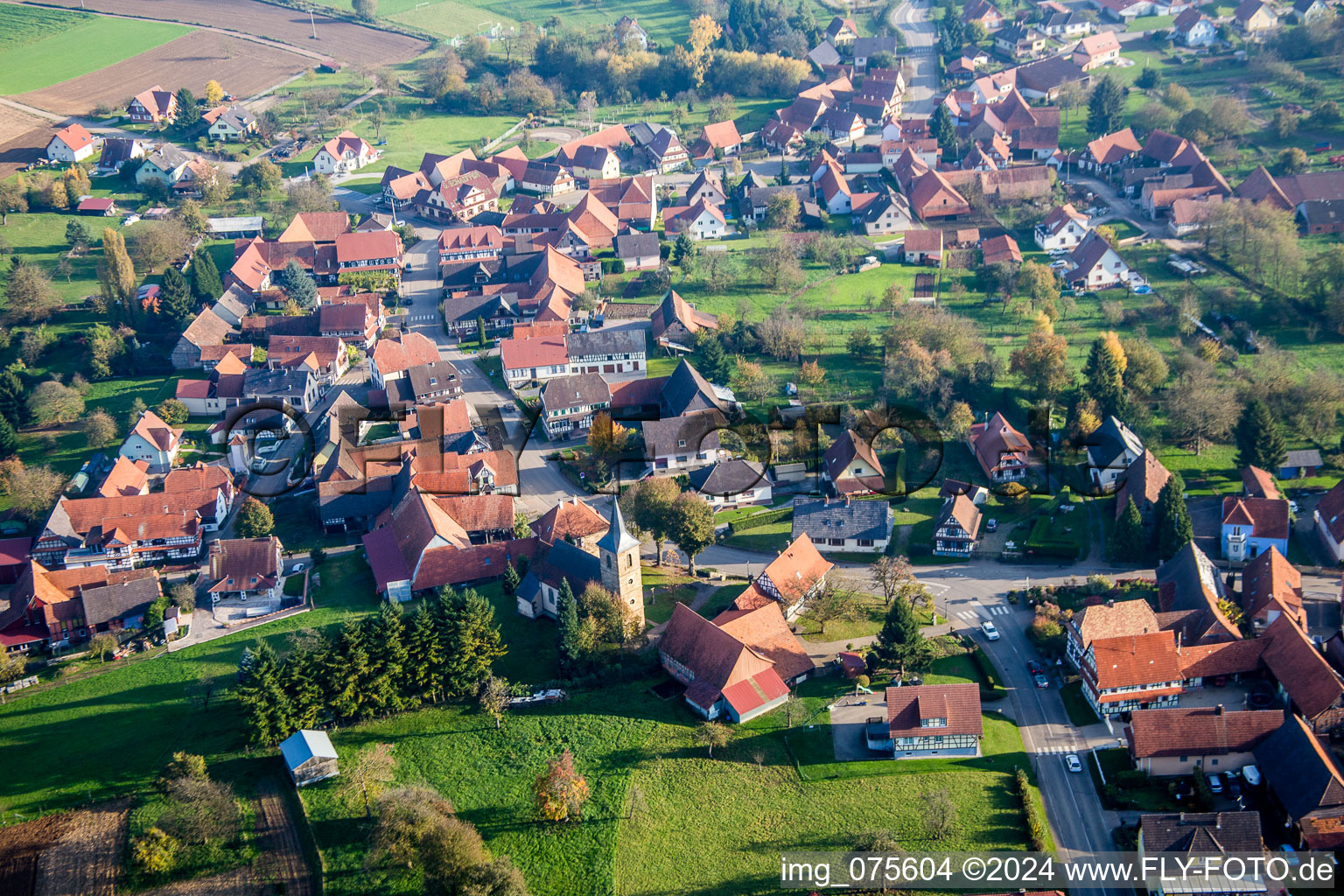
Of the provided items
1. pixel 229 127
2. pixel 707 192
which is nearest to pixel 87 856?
pixel 707 192

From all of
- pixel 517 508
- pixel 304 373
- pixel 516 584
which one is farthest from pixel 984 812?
pixel 304 373

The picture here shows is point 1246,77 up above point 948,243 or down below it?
above

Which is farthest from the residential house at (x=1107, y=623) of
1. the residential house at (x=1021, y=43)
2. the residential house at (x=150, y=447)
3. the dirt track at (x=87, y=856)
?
the residential house at (x=1021, y=43)

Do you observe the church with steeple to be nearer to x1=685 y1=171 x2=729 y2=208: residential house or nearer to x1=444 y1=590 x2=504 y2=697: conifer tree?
x1=444 y1=590 x2=504 y2=697: conifer tree

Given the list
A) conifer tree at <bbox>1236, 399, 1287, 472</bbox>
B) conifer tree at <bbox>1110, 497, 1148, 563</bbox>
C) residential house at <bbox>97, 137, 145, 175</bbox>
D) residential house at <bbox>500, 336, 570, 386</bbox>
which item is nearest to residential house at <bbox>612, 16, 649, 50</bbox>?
residential house at <bbox>97, 137, 145, 175</bbox>

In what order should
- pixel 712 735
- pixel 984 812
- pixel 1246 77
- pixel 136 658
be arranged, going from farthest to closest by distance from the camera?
pixel 1246 77 < pixel 136 658 < pixel 712 735 < pixel 984 812

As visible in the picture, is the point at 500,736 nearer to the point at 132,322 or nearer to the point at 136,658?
the point at 136,658
